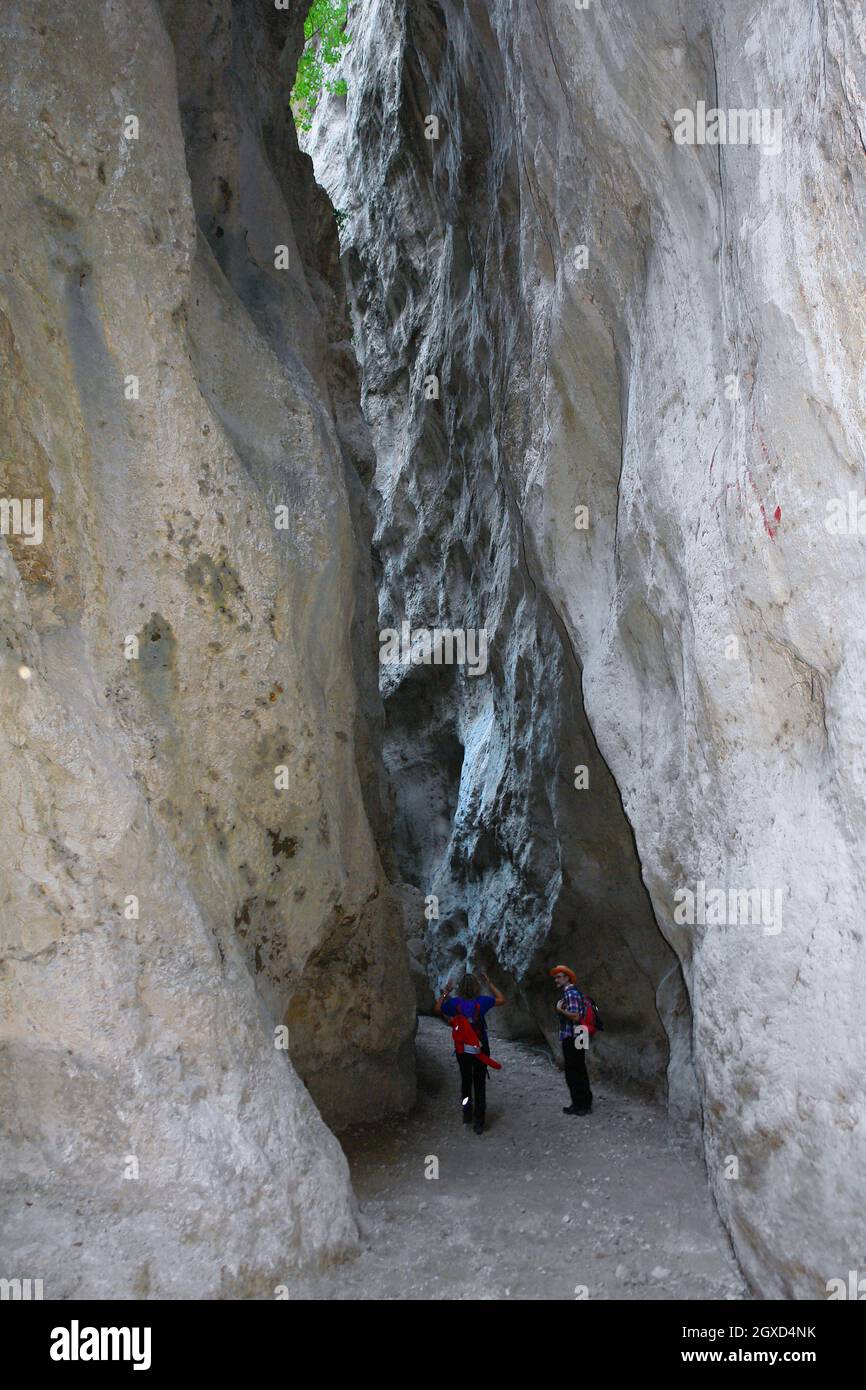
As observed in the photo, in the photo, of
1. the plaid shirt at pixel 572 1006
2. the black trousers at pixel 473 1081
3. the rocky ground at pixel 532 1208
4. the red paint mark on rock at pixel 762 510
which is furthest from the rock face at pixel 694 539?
the black trousers at pixel 473 1081

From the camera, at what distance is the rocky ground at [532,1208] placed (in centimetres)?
571

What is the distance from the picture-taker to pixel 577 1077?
8.99 meters

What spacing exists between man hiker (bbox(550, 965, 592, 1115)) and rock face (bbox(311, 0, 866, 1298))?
29.5 inches

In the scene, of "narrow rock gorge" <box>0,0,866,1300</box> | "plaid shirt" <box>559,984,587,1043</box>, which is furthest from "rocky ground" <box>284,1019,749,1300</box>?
"plaid shirt" <box>559,984,587,1043</box>

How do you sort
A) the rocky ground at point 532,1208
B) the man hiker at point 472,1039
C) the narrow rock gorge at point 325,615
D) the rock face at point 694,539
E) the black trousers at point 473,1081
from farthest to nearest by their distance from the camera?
the black trousers at point 473,1081 < the man hiker at point 472,1039 < the rocky ground at point 532,1208 < the narrow rock gorge at point 325,615 < the rock face at point 694,539

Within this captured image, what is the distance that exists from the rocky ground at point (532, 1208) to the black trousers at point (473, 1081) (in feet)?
0.60

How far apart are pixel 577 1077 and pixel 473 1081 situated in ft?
3.18

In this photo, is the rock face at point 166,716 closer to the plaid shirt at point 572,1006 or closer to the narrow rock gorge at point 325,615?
the narrow rock gorge at point 325,615

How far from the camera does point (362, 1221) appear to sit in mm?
6293

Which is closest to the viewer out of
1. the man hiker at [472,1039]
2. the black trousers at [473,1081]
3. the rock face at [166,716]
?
the rock face at [166,716]

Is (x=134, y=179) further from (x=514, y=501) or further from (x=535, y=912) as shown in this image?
(x=535, y=912)

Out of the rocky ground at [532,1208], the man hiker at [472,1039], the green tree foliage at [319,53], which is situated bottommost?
the rocky ground at [532,1208]

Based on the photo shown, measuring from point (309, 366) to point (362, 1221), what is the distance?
6490 mm
